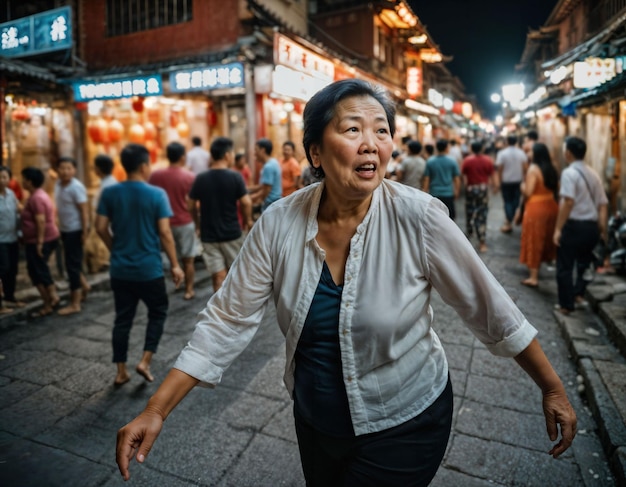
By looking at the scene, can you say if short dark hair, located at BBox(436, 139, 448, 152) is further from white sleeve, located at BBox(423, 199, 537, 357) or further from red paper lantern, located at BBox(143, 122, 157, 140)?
red paper lantern, located at BBox(143, 122, 157, 140)

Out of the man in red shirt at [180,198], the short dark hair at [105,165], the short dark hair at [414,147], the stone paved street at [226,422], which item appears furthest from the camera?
the short dark hair at [414,147]

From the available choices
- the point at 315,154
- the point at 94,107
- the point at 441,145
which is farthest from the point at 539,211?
the point at 94,107

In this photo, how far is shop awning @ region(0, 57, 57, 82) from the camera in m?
9.79

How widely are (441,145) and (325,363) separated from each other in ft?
27.4

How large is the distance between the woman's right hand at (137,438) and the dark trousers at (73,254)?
5.79m

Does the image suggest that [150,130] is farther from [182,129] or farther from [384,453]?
[384,453]

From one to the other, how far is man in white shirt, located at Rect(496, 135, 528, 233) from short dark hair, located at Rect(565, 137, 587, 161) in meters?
5.42

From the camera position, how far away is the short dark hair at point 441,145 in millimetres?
9118

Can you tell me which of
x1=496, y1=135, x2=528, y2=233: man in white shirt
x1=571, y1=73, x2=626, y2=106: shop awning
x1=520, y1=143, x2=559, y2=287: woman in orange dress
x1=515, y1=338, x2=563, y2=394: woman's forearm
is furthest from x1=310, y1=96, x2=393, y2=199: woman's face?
x1=496, y1=135, x2=528, y2=233: man in white shirt

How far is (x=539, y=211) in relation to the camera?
6762 mm

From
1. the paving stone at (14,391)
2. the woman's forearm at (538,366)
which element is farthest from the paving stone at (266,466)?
the paving stone at (14,391)

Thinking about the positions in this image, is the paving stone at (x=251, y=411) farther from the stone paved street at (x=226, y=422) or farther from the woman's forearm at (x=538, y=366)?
the woman's forearm at (x=538, y=366)

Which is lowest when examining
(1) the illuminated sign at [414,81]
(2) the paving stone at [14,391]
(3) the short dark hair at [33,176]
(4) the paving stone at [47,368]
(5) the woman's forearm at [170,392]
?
(2) the paving stone at [14,391]

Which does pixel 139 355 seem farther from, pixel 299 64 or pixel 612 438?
pixel 299 64
